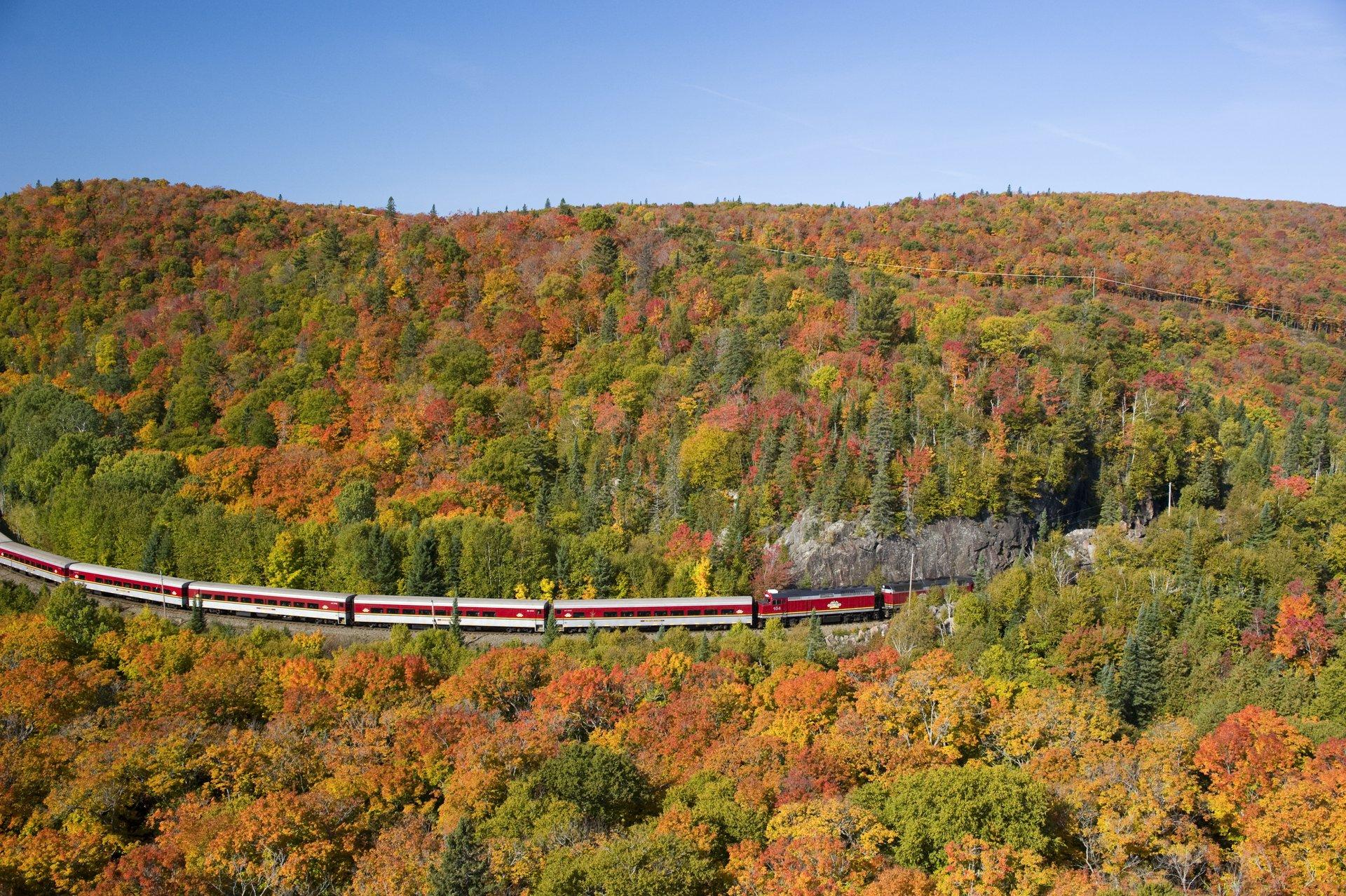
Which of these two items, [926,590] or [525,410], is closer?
[926,590]

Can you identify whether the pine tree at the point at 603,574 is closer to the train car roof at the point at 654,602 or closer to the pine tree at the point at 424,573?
the train car roof at the point at 654,602

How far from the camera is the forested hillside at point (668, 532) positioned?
3494cm

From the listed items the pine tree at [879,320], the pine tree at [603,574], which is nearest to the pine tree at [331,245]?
the pine tree at [603,574]

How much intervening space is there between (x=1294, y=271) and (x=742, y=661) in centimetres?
11209

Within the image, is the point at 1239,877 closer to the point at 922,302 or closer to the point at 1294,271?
the point at 922,302

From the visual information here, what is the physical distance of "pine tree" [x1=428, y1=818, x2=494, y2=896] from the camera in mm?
29375

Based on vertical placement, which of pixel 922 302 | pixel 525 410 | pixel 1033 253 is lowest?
pixel 525 410

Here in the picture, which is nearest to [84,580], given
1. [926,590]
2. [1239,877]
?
[926,590]

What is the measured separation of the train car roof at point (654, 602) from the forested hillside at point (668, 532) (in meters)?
3.62

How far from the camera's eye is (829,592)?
62812 mm

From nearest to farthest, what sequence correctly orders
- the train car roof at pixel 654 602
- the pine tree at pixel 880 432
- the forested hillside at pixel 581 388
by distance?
the train car roof at pixel 654 602 < the pine tree at pixel 880 432 < the forested hillside at pixel 581 388

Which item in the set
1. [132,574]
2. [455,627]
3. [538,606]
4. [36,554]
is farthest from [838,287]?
[36,554]

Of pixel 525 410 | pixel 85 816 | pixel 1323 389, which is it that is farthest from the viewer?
pixel 1323 389

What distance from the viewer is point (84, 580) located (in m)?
70.9
